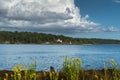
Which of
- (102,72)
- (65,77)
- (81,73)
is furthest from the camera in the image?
(102,72)

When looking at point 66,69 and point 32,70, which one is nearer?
point 32,70

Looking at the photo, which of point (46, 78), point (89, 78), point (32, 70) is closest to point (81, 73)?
point (89, 78)

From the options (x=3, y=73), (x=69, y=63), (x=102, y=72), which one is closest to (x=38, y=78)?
(x=69, y=63)

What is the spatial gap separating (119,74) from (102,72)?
1.46m

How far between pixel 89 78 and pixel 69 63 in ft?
2.82

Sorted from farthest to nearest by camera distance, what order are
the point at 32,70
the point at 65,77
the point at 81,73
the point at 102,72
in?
the point at 102,72 → the point at 81,73 → the point at 65,77 → the point at 32,70

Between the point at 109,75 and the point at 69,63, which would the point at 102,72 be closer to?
the point at 109,75

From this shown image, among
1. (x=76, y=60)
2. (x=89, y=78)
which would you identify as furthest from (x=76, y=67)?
(x=89, y=78)

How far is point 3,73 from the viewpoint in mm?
13367

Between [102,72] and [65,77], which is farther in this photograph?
[102,72]

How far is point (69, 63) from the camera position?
1186 cm

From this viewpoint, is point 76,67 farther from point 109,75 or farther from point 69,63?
point 109,75

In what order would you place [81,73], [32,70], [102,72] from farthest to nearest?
1. [102,72]
2. [81,73]
3. [32,70]

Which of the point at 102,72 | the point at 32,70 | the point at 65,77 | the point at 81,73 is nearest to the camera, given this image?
the point at 32,70
